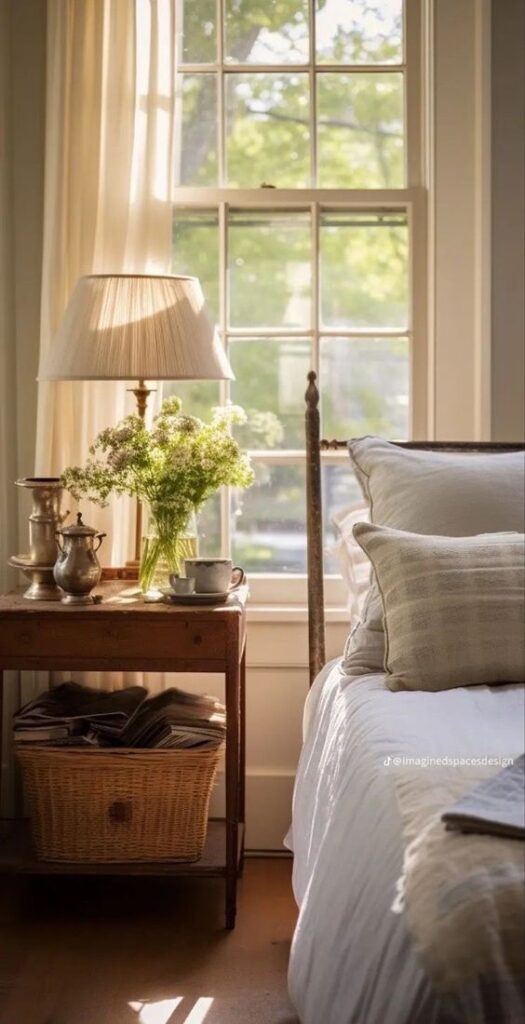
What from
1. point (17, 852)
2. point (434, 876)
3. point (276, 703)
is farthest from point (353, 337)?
point (434, 876)

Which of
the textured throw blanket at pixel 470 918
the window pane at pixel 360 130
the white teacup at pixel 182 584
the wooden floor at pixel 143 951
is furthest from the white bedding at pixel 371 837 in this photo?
the window pane at pixel 360 130

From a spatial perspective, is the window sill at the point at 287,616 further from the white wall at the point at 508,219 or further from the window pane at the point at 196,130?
the window pane at the point at 196,130

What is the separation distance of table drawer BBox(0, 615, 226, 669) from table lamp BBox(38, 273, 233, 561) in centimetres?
55

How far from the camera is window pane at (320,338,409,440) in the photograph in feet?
11.5

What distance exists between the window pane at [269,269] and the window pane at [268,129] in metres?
0.11

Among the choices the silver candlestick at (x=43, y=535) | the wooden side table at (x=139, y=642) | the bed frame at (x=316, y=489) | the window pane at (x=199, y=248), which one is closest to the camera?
the wooden side table at (x=139, y=642)

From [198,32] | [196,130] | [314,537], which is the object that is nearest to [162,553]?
[314,537]

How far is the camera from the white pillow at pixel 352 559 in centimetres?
294

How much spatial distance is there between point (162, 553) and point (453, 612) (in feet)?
2.77

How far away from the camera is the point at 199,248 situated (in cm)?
351

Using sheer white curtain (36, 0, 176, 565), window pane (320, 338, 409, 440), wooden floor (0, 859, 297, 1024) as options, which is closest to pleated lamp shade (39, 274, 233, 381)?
sheer white curtain (36, 0, 176, 565)

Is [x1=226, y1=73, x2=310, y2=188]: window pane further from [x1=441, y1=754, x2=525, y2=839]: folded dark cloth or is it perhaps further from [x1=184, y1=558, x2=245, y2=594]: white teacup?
[x1=441, y1=754, x2=525, y2=839]: folded dark cloth

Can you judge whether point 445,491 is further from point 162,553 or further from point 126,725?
point 126,725

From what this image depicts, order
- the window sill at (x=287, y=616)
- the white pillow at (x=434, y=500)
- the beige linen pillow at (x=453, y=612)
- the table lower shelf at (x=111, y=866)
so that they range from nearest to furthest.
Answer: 1. the beige linen pillow at (x=453, y=612)
2. the white pillow at (x=434, y=500)
3. the table lower shelf at (x=111, y=866)
4. the window sill at (x=287, y=616)
